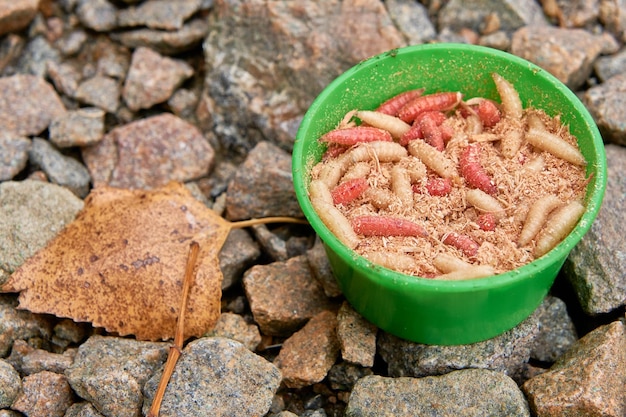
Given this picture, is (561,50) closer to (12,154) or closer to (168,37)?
(168,37)

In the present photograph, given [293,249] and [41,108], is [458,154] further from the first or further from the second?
[41,108]

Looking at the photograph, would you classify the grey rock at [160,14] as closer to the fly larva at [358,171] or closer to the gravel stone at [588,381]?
the fly larva at [358,171]

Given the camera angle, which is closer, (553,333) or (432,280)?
(432,280)

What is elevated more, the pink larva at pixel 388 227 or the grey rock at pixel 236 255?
the pink larva at pixel 388 227

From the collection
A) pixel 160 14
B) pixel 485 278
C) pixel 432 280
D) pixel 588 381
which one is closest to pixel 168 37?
pixel 160 14

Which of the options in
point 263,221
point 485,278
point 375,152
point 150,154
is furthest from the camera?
point 150,154

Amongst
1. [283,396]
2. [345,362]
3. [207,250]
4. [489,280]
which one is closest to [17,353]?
[207,250]

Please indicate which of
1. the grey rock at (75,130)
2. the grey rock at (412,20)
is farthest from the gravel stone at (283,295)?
the grey rock at (412,20)
